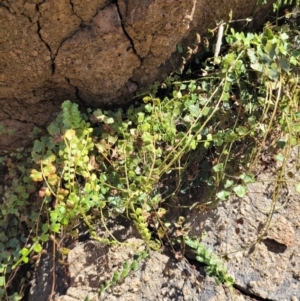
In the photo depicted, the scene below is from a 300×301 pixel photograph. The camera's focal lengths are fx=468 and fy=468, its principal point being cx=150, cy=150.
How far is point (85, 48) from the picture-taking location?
5.85 ft

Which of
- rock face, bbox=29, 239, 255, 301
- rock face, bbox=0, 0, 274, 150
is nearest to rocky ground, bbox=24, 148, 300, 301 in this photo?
rock face, bbox=29, 239, 255, 301

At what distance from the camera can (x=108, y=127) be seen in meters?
1.93

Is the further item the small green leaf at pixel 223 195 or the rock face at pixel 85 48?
the small green leaf at pixel 223 195

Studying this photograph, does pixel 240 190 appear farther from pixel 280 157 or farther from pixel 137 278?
pixel 137 278

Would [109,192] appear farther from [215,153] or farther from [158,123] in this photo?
[215,153]

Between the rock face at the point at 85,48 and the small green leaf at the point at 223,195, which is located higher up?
the rock face at the point at 85,48

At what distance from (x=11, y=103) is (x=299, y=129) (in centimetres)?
118

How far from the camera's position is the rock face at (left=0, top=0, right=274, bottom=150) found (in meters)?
1.67

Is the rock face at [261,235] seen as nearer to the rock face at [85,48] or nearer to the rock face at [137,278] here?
the rock face at [137,278]

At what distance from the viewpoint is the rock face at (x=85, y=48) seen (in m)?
1.67

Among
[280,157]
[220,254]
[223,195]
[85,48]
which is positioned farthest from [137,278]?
[85,48]

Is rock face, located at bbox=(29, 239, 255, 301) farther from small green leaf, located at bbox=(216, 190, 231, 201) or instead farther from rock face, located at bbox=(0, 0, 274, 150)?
rock face, located at bbox=(0, 0, 274, 150)

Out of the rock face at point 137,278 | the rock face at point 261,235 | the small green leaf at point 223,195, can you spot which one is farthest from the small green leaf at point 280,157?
the rock face at point 137,278

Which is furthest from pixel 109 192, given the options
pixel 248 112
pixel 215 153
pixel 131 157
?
pixel 248 112
